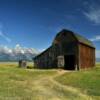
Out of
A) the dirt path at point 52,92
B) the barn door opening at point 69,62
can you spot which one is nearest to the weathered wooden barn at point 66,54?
the barn door opening at point 69,62

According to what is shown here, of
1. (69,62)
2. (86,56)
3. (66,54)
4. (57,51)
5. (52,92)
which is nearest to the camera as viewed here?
(52,92)

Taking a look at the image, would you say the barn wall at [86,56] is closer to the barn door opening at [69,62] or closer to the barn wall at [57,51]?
the barn wall at [57,51]

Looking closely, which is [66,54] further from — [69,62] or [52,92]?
[52,92]

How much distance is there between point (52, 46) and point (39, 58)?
513cm

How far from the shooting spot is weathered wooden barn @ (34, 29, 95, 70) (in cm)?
5688

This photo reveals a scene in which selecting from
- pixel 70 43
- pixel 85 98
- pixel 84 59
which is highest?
pixel 70 43

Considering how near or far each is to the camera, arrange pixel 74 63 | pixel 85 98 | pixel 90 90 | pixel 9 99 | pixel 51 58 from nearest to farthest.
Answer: pixel 9 99
pixel 85 98
pixel 90 90
pixel 74 63
pixel 51 58

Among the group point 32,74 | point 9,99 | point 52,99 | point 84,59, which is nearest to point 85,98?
point 52,99

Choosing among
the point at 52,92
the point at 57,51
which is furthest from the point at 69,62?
the point at 52,92

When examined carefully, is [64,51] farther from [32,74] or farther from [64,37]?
[32,74]

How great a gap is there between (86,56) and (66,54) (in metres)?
6.98

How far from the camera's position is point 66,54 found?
58375 mm

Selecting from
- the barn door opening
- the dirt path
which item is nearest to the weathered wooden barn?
the barn door opening

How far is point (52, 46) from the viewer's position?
61.3 meters
